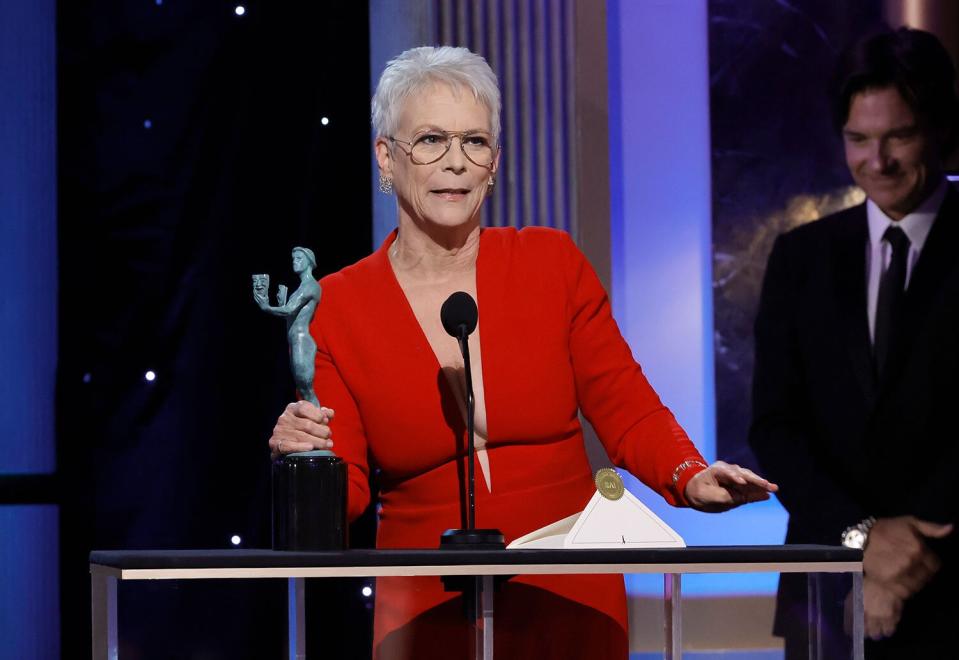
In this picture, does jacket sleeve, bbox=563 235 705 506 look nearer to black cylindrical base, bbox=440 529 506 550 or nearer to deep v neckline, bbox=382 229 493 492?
deep v neckline, bbox=382 229 493 492

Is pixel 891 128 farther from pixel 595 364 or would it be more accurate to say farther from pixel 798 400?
pixel 595 364

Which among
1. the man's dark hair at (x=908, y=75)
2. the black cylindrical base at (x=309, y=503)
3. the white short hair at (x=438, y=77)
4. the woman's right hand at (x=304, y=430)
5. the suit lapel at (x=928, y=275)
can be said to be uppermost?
the man's dark hair at (x=908, y=75)

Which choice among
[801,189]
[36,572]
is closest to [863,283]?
[801,189]

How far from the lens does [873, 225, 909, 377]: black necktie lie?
404 centimetres

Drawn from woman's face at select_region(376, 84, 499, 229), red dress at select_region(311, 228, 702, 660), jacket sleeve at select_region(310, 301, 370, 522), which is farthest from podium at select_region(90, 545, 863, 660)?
woman's face at select_region(376, 84, 499, 229)

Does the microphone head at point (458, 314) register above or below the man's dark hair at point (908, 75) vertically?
below

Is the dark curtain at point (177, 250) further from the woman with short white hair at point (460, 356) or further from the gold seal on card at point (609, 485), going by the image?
the gold seal on card at point (609, 485)

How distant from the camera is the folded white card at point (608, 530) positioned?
183 centimetres

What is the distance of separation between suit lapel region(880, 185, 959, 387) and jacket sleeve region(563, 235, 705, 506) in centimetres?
196

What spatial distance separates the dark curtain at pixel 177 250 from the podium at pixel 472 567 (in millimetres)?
2142

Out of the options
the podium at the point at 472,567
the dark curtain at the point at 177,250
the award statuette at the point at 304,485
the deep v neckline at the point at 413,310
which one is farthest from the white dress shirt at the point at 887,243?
the award statuette at the point at 304,485

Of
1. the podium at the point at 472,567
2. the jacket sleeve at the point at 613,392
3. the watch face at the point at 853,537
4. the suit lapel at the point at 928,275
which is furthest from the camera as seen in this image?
the suit lapel at the point at 928,275

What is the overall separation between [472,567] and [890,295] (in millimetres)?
2723

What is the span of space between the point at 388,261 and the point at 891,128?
2.35 meters
